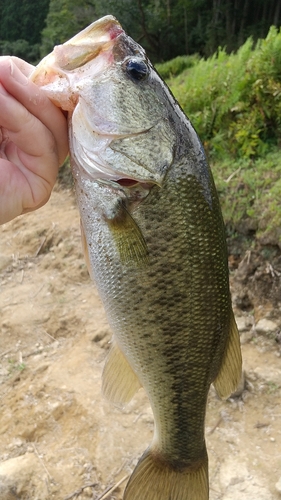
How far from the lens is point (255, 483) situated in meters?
2.71

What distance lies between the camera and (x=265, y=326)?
3676 millimetres

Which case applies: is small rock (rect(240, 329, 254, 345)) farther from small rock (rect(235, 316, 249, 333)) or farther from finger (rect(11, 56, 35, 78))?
finger (rect(11, 56, 35, 78))

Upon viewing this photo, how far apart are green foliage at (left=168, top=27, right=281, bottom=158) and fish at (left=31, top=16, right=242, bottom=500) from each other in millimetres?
3462

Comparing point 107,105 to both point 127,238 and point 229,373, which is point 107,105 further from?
point 229,373

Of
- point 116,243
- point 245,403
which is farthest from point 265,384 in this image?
point 116,243

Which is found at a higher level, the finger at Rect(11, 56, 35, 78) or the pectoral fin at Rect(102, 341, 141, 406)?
the finger at Rect(11, 56, 35, 78)

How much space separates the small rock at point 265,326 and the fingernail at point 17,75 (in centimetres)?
287

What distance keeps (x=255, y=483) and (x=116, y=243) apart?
2006 millimetres

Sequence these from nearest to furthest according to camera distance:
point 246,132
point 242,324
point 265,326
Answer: point 265,326, point 242,324, point 246,132

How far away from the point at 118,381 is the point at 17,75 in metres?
1.25

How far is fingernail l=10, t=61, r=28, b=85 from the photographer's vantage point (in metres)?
1.47

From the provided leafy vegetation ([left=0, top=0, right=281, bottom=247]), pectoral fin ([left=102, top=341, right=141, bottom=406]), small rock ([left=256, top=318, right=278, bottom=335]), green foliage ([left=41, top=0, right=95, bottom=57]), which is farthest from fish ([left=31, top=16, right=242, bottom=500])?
green foliage ([left=41, top=0, right=95, bottom=57])

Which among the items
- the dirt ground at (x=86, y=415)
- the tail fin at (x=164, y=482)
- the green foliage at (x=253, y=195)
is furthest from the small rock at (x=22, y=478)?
the green foliage at (x=253, y=195)

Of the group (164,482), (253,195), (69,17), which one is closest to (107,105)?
(164,482)
